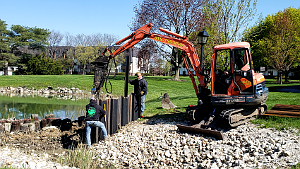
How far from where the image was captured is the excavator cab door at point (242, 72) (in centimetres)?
950

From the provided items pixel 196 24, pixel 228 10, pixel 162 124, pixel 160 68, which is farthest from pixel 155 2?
pixel 160 68

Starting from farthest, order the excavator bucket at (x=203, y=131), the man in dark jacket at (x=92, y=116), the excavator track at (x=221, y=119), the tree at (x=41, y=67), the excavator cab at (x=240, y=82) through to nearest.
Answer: the tree at (x=41, y=67)
the excavator cab at (x=240, y=82)
the man in dark jacket at (x=92, y=116)
the excavator track at (x=221, y=119)
the excavator bucket at (x=203, y=131)

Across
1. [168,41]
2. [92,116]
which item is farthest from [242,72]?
[92,116]

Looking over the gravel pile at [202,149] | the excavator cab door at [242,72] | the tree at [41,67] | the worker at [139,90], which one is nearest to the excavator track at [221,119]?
the gravel pile at [202,149]

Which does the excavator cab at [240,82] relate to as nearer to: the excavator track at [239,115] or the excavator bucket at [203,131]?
the excavator track at [239,115]

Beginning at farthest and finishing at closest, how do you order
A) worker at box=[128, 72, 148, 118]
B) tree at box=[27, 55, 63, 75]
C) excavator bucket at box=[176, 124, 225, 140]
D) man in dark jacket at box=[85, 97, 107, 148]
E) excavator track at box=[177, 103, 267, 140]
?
tree at box=[27, 55, 63, 75] → worker at box=[128, 72, 148, 118] → man in dark jacket at box=[85, 97, 107, 148] → excavator track at box=[177, 103, 267, 140] → excavator bucket at box=[176, 124, 225, 140]

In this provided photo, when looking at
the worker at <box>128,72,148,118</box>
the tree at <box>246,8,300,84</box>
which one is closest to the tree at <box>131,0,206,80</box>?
the tree at <box>246,8,300,84</box>

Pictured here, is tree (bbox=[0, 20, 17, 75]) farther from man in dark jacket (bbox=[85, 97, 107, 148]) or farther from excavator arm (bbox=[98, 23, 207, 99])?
man in dark jacket (bbox=[85, 97, 107, 148])

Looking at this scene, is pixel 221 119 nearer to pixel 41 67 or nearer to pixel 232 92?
pixel 232 92

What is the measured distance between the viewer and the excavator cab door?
9.50 m

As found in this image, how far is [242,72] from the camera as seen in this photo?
31.2 feet

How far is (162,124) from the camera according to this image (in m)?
11.1

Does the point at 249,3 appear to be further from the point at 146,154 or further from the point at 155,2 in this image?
the point at 155,2

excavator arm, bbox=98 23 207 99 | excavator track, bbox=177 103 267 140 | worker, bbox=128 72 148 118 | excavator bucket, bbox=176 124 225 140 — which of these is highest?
excavator arm, bbox=98 23 207 99
